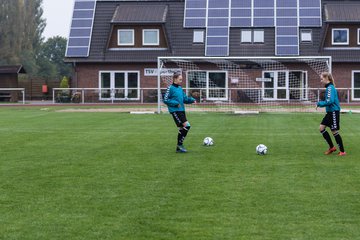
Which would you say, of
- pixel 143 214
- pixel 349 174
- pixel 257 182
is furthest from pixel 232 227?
pixel 349 174

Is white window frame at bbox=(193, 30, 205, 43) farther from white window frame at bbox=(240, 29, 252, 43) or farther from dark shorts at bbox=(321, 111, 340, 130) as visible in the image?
dark shorts at bbox=(321, 111, 340, 130)

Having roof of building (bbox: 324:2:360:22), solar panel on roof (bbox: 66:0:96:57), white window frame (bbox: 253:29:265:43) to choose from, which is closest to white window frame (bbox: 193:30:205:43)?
white window frame (bbox: 253:29:265:43)

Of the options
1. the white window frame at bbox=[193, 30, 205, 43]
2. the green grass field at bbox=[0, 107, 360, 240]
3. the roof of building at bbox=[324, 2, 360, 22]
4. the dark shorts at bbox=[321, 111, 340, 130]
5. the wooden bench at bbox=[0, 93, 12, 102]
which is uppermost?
the roof of building at bbox=[324, 2, 360, 22]

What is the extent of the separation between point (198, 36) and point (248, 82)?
735 cm

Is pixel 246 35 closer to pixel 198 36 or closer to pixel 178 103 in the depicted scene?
pixel 198 36

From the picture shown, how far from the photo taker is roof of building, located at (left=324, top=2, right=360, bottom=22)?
48.0m

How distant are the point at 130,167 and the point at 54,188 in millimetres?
2487

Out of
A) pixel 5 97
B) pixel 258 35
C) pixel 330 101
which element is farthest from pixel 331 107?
pixel 5 97

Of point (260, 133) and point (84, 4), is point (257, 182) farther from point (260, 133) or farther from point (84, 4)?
point (84, 4)

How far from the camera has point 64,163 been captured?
13070 mm

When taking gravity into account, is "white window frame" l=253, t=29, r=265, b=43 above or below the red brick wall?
above

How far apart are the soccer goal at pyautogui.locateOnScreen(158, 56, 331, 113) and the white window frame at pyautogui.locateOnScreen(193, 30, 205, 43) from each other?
3078 millimetres

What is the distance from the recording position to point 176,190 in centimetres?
988

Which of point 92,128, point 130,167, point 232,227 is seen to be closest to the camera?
point 232,227
